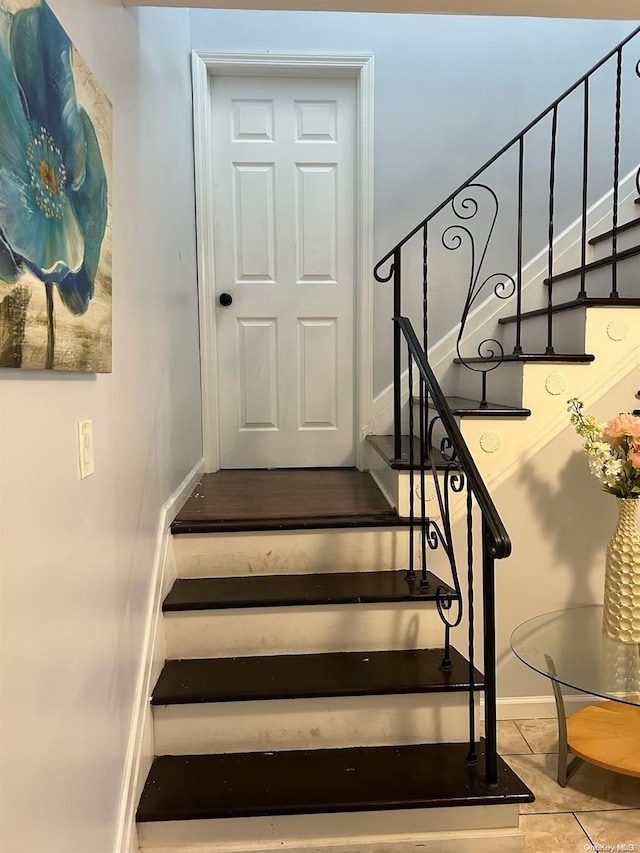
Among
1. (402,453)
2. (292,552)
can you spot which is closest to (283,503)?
(292,552)

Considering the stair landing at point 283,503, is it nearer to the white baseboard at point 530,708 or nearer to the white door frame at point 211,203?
the white door frame at point 211,203

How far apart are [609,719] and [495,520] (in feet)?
4.13

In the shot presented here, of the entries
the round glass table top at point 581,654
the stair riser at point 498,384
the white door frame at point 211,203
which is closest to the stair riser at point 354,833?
the round glass table top at point 581,654

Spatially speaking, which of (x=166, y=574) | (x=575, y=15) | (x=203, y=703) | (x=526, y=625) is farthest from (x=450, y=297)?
(x=203, y=703)

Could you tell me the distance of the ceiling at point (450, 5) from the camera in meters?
1.60

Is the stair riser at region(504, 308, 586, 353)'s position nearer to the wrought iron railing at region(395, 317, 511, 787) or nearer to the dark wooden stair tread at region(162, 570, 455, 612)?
the wrought iron railing at region(395, 317, 511, 787)

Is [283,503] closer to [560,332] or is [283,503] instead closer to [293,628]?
[293,628]

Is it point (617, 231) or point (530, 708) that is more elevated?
point (617, 231)

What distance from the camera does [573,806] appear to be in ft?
6.34

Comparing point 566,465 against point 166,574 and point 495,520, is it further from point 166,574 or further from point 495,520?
point 166,574

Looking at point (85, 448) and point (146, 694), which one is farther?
point (146, 694)

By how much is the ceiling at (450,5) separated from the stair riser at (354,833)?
2.23m

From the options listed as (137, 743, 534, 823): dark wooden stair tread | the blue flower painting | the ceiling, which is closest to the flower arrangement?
(137, 743, 534, 823): dark wooden stair tread

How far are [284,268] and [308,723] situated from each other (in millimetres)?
2221
